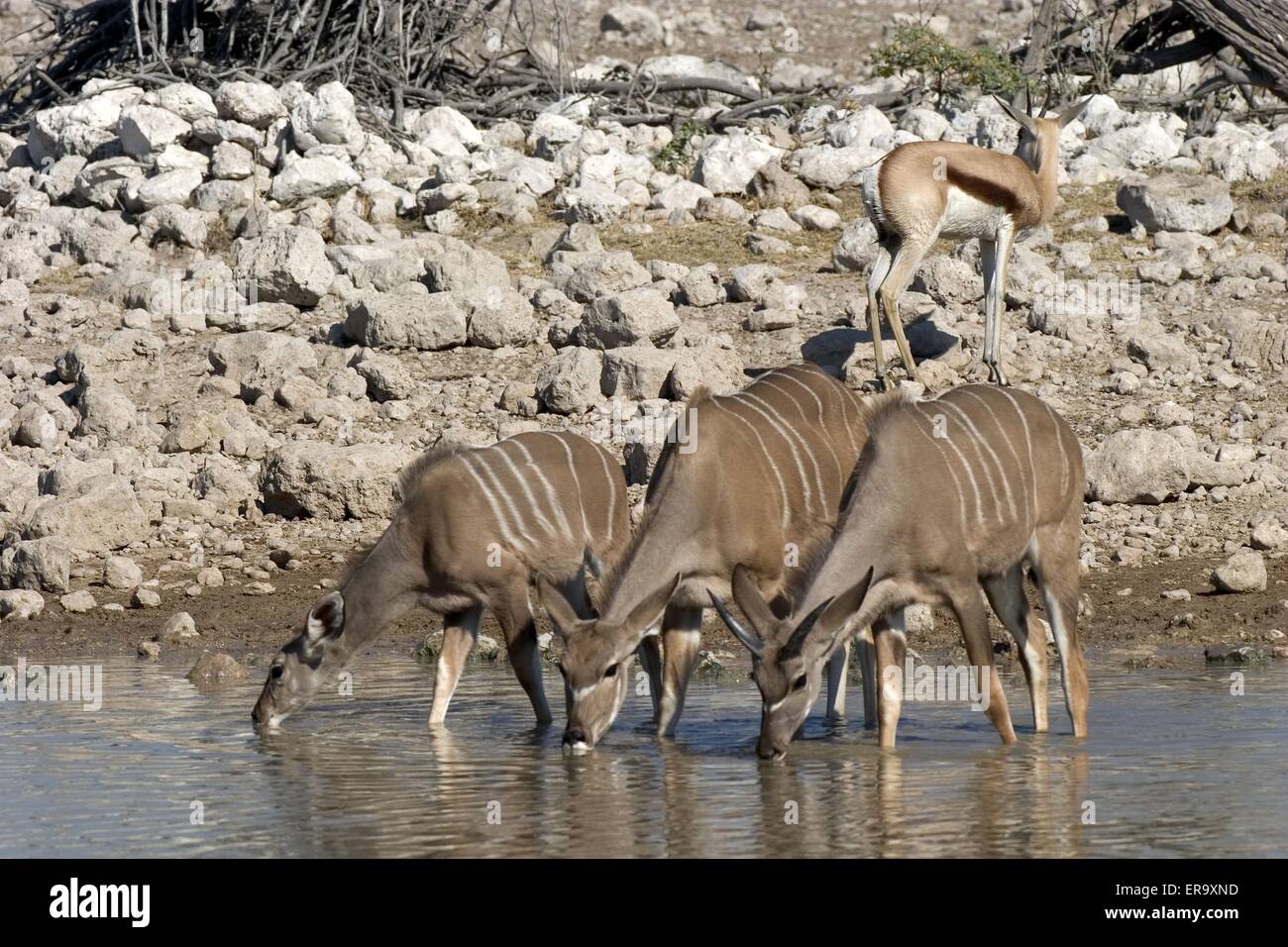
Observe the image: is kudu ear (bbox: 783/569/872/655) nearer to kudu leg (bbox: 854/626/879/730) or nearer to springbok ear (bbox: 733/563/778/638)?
springbok ear (bbox: 733/563/778/638)

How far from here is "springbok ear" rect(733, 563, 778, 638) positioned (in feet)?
25.4

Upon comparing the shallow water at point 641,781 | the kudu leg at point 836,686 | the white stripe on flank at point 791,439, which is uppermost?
the white stripe on flank at point 791,439

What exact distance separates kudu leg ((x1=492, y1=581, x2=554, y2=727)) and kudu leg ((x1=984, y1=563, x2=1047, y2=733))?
1846 mm

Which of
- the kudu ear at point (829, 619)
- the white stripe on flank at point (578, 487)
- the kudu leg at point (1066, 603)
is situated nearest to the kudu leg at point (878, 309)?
the white stripe on flank at point (578, 487)

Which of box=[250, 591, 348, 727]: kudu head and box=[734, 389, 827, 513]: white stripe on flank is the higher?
box=[734, 389, 827, 513]: white stripe on flank

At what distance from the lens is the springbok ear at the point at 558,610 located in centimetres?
796

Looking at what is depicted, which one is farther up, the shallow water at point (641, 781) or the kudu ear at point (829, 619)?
the kudu ear at point (829, 619)

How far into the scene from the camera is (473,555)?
8.53 meters

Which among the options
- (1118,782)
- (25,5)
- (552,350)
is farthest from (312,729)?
(25,5)

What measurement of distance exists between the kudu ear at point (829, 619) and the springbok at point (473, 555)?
4.44 ft

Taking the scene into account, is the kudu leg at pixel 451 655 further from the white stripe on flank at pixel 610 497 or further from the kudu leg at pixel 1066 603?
the kudu leg at pixel 1066 603

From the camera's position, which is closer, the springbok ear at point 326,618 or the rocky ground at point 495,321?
the springbok ear at point 326,618

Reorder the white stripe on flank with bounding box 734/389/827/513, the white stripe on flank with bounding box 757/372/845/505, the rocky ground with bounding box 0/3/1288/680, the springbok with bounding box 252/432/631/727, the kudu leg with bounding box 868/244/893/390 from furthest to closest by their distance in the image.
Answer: the kudu leg with bounding box 868/244/893/390 → the rocky ground with bounding box 0/3/1288/680 → the white stripe on flank with bounding box 757/372/845/505 → the white stripe on flank with bounding box 734/389/827/513 → the springbok with bounding box 252/432/631/727

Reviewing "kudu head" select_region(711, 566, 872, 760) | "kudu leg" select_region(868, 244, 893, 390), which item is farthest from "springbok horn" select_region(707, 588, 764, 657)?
"kudu leg" select_region(868, 244, 893, 390)
